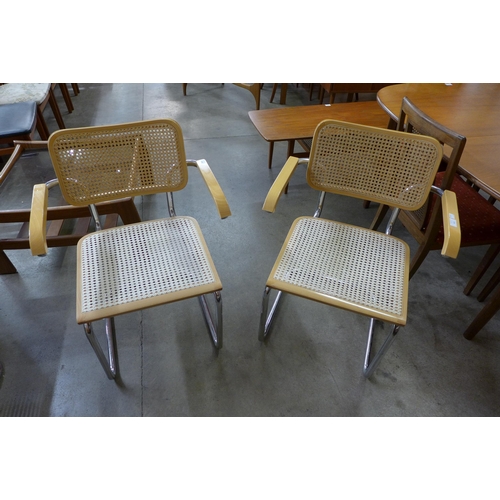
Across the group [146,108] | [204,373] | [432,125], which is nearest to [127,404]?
[204,373]

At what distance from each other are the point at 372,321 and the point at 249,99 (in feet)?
10.4

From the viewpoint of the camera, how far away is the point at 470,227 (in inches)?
57.2

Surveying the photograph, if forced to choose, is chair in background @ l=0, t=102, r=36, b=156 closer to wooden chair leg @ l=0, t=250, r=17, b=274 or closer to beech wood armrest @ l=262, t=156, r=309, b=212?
wooden chair leg @ l=0, t=250, r=17, b=274

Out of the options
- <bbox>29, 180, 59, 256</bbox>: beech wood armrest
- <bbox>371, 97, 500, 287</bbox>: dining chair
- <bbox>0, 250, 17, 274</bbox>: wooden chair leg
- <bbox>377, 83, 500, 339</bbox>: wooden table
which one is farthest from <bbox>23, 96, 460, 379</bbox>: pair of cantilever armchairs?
<bbox>0, 250, 17, 274</bbox>: wooden chair leg

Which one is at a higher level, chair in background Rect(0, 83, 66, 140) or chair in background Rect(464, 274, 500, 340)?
chair in background Rect(0, 83, 66, 140)

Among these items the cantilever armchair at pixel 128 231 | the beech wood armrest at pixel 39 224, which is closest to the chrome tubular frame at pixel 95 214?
the cantilever armchair at pixel 128 231

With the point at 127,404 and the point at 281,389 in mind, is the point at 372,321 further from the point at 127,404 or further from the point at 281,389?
the point at 127,404

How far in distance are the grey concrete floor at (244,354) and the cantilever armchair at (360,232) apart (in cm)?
22

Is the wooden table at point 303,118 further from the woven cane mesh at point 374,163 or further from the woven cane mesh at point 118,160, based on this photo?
the woven cane mesh at point 118,160

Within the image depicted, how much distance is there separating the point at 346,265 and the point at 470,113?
135 cm

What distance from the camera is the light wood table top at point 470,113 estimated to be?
1.35 metres

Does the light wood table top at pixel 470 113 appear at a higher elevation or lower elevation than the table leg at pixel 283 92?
higher

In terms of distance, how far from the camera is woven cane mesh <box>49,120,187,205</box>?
3.80ft

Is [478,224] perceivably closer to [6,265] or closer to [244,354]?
[244,354]
